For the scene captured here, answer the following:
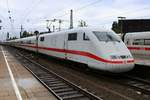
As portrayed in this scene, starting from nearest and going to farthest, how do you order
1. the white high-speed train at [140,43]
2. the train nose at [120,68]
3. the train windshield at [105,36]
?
the train nose at [120,68]
the train windshield at [105,36]
the white high-speed train at [140,43]

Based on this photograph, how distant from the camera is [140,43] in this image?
1938 centimetres

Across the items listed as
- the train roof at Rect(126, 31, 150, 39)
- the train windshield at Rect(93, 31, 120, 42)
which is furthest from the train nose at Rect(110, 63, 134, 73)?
the train roof at Rect(126, 31, 150, 39)

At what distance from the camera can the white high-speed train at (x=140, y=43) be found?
18311 mm

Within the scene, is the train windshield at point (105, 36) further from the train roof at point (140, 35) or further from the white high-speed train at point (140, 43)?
the train roof at point (140, 35)

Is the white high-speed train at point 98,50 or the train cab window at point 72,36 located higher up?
the train cab window at point 72,36

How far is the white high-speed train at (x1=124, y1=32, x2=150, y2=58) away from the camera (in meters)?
18.3

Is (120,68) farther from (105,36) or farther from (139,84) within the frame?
(105,36)

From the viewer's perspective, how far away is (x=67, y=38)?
1878 centimetres

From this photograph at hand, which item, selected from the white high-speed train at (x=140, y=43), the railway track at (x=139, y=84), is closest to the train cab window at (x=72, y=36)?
the railway track at (x=139, y=84)

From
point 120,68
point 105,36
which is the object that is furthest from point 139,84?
point 105,36

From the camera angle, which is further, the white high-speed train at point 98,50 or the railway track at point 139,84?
the white high-speed train at point 98,50

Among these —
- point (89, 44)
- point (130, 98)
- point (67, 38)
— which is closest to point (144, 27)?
point (67, 38)

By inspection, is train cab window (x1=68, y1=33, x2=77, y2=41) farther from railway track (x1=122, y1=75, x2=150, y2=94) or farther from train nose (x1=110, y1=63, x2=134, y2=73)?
train nose (x1=110, y1=63, x2=134, y2=73)

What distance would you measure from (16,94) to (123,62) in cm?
541
